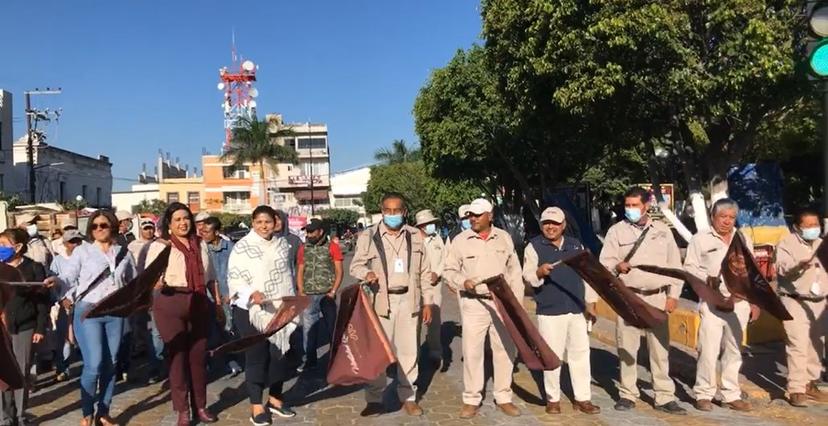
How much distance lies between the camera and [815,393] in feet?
19.6

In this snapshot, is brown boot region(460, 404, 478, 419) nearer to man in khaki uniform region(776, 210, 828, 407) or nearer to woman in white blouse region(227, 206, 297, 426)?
woman in white blouse region(227, 206, 297, 426)

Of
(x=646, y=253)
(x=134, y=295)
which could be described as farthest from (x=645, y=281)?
(x=134, y=295)

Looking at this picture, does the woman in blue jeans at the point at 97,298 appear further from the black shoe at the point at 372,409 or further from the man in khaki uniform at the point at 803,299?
the man in khaki uniform at the point at 803,299

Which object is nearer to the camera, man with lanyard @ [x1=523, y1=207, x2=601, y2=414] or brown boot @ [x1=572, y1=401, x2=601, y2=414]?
man with lanyard @ [x1=523, y1=207, x2=601, y2=414]

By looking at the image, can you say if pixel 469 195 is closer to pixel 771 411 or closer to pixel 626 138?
pixel 626 138

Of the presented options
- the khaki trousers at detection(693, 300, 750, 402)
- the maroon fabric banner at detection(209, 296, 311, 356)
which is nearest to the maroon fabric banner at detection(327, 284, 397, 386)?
the maroon fabric banner at detection(209, 296, 311, 356)

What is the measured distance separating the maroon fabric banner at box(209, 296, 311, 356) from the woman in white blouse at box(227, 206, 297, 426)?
0.06m

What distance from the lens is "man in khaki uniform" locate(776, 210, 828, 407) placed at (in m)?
5.83

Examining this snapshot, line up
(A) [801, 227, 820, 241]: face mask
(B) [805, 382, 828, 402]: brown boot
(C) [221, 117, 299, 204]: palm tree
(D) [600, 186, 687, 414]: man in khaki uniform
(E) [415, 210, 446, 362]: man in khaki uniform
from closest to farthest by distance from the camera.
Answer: (D) [600, 186, 687, 414]: man in khaki uniform, (A) [801, 227, 820, 241]: face mask, (B) [805, 382, 828, 402]: brown boot, (E) [415, 210, 446, 362]: man in khaki uniform, (C) [221, 117, 299, 204]: palm tree

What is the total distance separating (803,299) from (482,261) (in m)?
2.86

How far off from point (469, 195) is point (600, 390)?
3632 cm

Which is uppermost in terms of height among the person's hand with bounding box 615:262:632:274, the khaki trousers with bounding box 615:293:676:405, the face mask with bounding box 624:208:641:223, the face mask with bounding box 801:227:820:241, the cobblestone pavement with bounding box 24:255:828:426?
the face mask with bounding box 624:208:641:223

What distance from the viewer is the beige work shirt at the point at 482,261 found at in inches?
221

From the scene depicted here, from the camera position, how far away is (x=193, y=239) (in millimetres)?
5523
